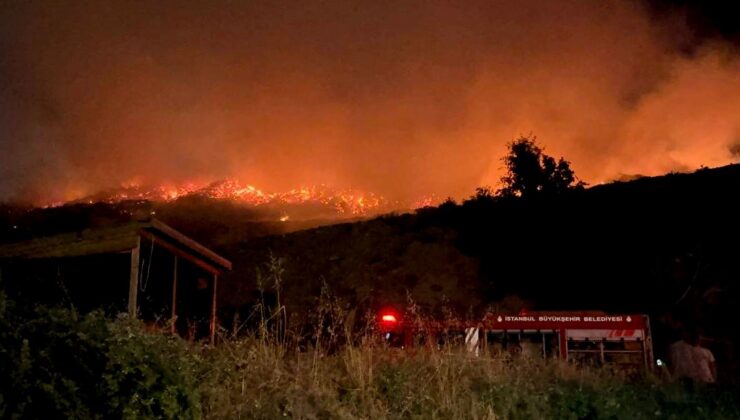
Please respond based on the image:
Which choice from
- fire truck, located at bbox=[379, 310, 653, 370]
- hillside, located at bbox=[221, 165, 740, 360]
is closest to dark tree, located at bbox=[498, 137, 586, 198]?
hillside, located at bbox=[221, 165, 740, 360]

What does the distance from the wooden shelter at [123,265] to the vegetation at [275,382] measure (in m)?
4.55

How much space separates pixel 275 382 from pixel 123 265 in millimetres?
11797

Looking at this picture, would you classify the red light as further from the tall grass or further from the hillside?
the hillside

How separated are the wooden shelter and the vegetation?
179 inches

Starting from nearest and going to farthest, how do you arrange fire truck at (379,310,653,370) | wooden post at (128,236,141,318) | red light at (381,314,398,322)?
1. wooden post at (128,236,141,318)
2. fire truck at (379,310,653,370)
3. red light at (381,314,398,322)

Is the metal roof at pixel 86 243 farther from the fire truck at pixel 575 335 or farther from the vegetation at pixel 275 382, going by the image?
the vegetation at pixel 275 382

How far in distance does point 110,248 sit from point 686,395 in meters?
10.3

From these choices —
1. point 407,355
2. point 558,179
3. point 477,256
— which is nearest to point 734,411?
point 407,355

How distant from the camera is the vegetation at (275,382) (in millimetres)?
4184

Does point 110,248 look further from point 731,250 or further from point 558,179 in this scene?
point 558,179

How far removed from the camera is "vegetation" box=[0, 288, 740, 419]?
4.18 meters

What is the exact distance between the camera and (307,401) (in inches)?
236

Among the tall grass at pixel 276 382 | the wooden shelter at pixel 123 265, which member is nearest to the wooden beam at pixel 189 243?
the wooden shelter at pixel 123 265

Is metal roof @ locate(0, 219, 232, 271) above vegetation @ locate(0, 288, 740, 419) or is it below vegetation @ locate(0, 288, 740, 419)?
above
